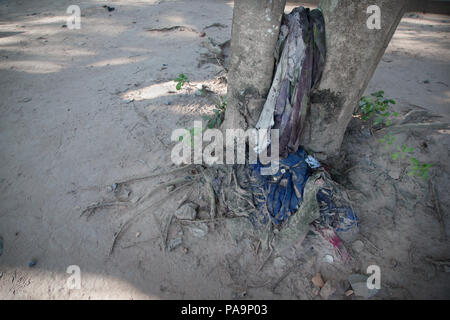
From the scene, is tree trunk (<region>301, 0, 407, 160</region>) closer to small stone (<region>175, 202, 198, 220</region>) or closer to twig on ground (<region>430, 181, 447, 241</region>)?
twig on ground (<region>430, 181, 447, 241</region>)

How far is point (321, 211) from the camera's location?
2.27m

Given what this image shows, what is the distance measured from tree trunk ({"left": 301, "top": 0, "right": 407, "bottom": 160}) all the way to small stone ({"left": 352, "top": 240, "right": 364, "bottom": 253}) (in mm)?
954

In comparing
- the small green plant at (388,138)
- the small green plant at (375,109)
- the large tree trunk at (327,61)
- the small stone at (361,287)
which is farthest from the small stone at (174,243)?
the small green plant at (375,109)

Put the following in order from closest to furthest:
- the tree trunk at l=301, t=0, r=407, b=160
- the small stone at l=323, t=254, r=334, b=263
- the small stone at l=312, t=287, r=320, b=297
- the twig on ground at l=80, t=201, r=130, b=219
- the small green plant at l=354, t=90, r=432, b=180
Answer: the tree trunk at l=301, t=0, r=407, b=160 → the small stone at l=312, t=287, r=320, b=297 → the small stone at l=323, t=254, r=334, b=263 → the small green plant at l=354, t=90, r=432, b=180 → the twig on ground at l=80, t=201, r=130, b=219

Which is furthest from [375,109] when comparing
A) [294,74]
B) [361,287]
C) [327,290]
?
[327,290]

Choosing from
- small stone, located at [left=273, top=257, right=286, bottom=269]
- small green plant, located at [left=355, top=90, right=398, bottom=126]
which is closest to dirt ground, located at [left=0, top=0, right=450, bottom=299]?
small stone, located at [left=273, top=257, right=286, bottom=269]

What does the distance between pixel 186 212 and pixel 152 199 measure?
1.46ft

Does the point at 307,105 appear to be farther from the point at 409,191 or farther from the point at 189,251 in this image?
the point at 189,251

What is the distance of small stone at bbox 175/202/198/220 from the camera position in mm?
2383

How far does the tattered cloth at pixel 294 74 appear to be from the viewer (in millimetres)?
1974

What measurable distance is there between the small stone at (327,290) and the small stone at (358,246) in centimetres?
44

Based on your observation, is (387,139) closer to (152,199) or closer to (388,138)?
(388,138)
